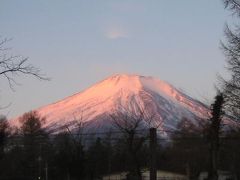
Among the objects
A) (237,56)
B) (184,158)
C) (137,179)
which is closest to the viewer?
(237,56)

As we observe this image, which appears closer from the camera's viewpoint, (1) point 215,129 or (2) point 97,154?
(1) point 215,129

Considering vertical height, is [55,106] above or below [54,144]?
above

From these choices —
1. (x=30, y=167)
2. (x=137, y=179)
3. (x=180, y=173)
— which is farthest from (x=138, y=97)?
(x=137, y=179)

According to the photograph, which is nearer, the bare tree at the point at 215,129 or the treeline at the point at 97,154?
the bare tree at the point at 215,129

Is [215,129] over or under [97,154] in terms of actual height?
under

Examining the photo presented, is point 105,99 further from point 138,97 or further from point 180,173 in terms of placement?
point 180,173

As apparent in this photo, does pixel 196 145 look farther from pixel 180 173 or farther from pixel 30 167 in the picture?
pixel 30 167

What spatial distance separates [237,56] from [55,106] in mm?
160513

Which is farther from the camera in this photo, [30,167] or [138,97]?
[138,97]

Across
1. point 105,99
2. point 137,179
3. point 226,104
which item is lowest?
point 137,179

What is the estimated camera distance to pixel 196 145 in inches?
3184

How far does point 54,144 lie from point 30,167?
9.67 m

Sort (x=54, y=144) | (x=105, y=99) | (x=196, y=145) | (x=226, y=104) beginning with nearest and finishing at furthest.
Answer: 1. (x=226, y=104)
2. (x=196, y=145)
3. (x=54, y=144)
4. (x=105, y=99)

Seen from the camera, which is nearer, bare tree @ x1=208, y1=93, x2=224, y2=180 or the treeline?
bare tree @ x1=208, y1=93, x2=224, y2=180
